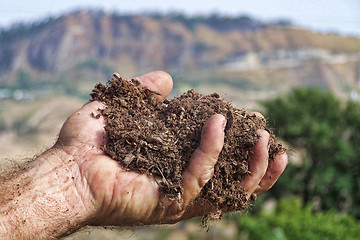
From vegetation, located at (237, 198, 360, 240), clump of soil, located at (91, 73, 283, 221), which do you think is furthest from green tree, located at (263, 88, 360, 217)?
clump of soil, located at (91, 73, 283, 221)

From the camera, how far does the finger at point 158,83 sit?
3078mm

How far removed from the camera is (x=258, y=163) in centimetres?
260

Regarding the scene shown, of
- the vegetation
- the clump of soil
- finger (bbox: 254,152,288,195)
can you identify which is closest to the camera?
the clump of soil

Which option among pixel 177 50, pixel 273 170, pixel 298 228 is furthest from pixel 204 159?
pixel 177 50

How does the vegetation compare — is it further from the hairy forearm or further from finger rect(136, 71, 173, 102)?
the hairy forearm

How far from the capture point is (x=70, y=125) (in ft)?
8.75

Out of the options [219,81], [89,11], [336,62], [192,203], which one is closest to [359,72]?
[336,62]

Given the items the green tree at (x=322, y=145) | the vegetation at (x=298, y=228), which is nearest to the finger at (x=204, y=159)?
the vegetation at (x=298, y=228)

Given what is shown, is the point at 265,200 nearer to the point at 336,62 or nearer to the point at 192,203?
the point at 192,203

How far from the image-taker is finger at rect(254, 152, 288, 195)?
9.02 feet

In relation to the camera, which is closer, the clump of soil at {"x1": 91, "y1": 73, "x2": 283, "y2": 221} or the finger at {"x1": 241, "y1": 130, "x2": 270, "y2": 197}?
the clump of soil at {"x1": 91, "y1": 73, "x2": 283, "y2": 221}

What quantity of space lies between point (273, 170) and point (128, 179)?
115 centimetres

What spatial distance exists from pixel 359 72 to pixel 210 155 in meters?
108

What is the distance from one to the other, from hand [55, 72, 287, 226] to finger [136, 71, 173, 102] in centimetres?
61
